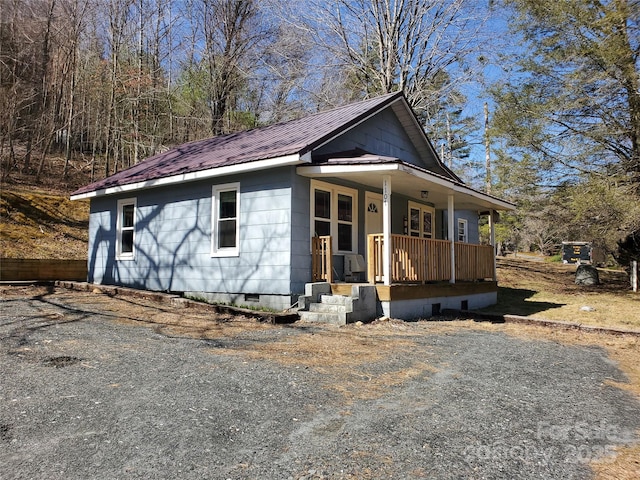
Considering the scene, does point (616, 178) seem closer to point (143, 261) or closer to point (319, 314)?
point (319, 314)

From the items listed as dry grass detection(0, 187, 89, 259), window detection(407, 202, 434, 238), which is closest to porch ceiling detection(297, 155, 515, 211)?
window detection(407, 202, 434, 238)

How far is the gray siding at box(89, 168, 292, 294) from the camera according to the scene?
359 inches

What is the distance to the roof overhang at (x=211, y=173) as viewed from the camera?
8.57 meters

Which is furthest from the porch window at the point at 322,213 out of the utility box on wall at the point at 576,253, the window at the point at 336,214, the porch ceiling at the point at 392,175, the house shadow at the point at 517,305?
the utility box on wall at the point at 576,253

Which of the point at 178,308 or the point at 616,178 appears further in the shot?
the point at 616,178

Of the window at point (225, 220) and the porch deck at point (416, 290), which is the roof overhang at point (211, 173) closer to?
the window at point (225, 220)

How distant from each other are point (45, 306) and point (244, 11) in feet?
65.7

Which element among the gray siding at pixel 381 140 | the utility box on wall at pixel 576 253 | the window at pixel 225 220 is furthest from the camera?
the utility box on wall at pixel 576 253

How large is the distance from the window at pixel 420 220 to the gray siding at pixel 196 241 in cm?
517

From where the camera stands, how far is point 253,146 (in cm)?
1066

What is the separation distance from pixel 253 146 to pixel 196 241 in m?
2.54

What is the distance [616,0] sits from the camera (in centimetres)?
1278

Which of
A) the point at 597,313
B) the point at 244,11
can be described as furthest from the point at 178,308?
the point at 244,11

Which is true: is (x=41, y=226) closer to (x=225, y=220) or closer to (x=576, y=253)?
(x=225, y=220)
